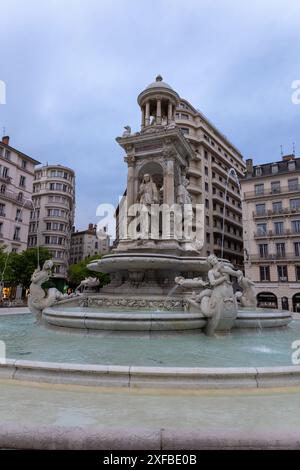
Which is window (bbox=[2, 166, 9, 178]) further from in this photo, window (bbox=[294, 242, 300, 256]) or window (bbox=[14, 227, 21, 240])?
window (bbox=[294, 242, 300, 256])

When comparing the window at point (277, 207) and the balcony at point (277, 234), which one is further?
the window at point (277, 207)

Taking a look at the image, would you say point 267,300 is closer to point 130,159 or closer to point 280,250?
point 280,250

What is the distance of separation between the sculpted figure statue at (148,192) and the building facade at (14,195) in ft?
110

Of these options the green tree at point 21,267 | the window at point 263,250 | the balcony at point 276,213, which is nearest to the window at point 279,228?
the balcony at point 276,213

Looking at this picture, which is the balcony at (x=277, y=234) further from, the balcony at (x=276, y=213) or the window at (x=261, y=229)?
the balcony at (x=276, y=213)

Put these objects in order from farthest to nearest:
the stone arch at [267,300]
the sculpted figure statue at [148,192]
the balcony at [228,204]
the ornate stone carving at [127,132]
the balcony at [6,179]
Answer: the balcony at [228,204] < the balcony at [6,179] < the stone arch at [267,300] < the ornate stone carving at [127,132] < the sculpted figure statue at [148,192]

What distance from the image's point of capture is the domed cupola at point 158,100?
17547mm

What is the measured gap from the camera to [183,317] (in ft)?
23.2

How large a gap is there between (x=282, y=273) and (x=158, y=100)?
31.7 meters

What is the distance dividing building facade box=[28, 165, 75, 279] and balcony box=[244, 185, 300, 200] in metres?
37.4

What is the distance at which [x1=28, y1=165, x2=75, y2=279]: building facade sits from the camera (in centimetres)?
5982

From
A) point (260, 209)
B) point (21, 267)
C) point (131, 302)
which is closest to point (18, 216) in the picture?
point (21, 267)

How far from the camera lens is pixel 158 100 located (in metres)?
A: 17.7
